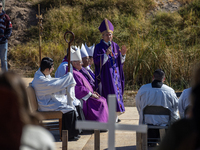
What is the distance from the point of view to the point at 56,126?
17.9 feet

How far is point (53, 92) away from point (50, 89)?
7cm

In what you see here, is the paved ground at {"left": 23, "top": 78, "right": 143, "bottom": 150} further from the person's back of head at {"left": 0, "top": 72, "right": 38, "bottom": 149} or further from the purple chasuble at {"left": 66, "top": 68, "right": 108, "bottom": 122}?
the person's back of head at {"left": 0, "top": 72, "right": 38, "bottom": 149}

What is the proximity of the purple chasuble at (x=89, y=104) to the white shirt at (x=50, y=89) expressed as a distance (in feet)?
1.99

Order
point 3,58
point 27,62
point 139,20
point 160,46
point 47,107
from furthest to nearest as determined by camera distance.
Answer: point 139,20 < point 27,62 < point 160,46 < point 3,58 < point 47,107

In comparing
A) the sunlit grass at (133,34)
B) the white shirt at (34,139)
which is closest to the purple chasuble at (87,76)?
the sunlit grass at (133,34)

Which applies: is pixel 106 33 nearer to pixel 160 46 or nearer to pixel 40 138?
pixel 160 46

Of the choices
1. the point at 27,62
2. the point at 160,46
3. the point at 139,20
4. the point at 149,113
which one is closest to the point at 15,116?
the point at 149,113

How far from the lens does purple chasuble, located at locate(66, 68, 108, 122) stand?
5.93 meters

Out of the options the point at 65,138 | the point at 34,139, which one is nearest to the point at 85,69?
the point at 65,138

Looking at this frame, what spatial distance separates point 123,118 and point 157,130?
2.01 metres

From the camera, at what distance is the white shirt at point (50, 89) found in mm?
5176

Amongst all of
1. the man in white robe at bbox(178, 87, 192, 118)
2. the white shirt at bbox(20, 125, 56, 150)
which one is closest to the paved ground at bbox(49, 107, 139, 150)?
the man in white robe at bbox(178, 87, 192, 118)

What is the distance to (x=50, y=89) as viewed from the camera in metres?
5.20

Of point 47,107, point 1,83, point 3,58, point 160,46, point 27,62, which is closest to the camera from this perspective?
point 1,83
